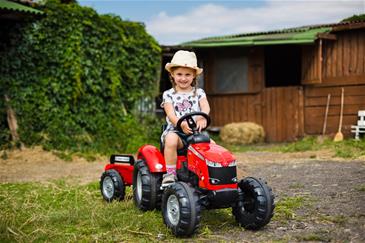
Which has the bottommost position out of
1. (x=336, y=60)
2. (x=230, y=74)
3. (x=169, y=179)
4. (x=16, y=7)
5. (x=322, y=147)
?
(x=322, y=147)

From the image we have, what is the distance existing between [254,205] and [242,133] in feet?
32.1

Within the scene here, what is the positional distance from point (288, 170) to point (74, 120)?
5.32 meters

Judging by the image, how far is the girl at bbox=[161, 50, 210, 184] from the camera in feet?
15.3

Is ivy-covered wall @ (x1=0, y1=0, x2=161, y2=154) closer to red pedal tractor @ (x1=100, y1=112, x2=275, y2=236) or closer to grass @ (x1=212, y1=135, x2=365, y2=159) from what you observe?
grass @ (x1=212, y1=135, x2=365, y2=159)

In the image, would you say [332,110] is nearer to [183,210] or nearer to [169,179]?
[169,179]

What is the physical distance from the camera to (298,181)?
6.93 meters

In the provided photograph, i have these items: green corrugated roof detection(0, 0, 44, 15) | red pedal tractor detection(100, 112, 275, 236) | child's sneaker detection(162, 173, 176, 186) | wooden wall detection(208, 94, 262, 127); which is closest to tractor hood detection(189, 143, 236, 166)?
red pedal tractor detection(100, 112, 275, 236)

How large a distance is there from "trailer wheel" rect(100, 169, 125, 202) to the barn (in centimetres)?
862

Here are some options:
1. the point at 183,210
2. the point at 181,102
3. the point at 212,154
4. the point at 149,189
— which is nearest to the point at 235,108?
the point at 181,102

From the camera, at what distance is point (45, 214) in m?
5.05

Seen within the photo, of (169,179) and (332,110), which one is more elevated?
(332,110)

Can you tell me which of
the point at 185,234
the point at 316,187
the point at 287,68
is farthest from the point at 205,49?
the point at 185,234

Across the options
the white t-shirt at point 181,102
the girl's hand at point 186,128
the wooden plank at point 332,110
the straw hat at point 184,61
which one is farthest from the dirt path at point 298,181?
the wooden plank at point 332,110

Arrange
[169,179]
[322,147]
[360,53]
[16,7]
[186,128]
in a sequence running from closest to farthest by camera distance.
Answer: [186,128]
[169,179]
[16,7]
[322,147]
[360,53]
